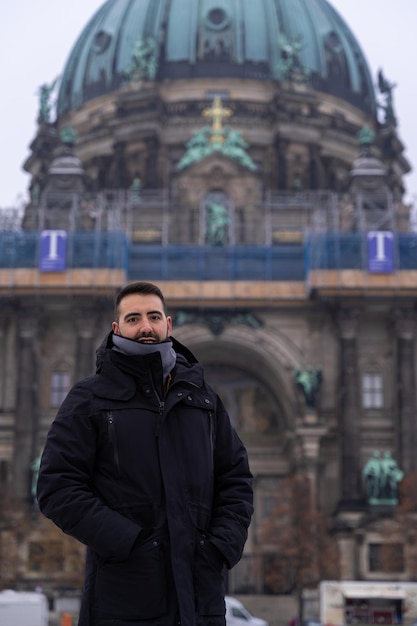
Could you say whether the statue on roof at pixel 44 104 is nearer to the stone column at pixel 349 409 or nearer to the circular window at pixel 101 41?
the circular window at pixel 101 41

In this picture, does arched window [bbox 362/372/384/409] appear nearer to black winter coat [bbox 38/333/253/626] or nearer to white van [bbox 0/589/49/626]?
white van [bbox 0/589/49/626]

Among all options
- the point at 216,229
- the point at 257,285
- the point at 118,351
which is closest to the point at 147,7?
the point at 216,229

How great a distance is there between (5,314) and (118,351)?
5214 cm

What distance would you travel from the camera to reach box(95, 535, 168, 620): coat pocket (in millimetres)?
5250

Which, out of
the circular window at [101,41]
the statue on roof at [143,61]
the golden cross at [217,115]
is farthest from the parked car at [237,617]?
the circular window at [101,41]

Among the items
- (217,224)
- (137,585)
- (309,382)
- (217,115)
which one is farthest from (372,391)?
(137,585)

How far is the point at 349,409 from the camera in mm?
54156

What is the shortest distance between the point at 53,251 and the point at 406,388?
18.8 metres

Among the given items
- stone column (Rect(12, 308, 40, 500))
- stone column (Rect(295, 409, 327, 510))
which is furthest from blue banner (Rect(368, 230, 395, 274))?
stone column (Rect(12, 308, 40, 500))

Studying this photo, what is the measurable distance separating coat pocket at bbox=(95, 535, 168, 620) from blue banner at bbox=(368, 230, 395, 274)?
5049 cm

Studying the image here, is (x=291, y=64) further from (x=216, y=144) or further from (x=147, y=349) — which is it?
(x=147, y=349)

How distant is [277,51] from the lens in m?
73.9

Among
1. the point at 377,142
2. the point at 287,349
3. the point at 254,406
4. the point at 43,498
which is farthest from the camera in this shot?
the point at 377,142

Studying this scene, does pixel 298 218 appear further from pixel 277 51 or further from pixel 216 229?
pixel 277 51
